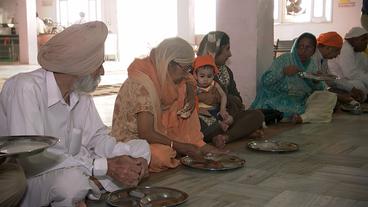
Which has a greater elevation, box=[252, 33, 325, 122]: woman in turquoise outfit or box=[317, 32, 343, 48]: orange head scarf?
box=[317, 32, 343, 48]: orange head scarf

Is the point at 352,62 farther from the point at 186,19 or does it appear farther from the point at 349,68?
the point at 186,19

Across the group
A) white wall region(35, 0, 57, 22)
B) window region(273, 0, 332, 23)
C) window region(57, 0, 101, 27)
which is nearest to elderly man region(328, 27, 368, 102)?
window region(273, 0, 332, 23)

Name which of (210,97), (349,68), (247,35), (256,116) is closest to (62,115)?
(210,97)

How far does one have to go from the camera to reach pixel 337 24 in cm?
1168

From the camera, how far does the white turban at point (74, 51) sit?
2.08 m

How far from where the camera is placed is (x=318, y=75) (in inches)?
193

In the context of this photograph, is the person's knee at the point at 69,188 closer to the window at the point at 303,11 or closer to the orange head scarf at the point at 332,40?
the orange head scarf at the point at 332,40

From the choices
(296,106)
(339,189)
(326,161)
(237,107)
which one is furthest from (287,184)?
(296,106)

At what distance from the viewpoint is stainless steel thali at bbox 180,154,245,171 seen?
116 inches

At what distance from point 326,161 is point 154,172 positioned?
122 centimetres

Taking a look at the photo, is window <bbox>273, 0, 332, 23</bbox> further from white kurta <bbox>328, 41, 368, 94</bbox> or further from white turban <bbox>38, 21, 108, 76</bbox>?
white turban <bbox>38, 21, 108, 76</bbox>

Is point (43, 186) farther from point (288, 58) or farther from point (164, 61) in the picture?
point (288, 58)

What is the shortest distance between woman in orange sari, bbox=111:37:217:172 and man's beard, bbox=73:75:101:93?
1.76 feet

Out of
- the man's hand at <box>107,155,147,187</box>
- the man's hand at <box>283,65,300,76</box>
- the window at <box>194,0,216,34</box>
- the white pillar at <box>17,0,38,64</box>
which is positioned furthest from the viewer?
the window at <box>194,0,216,34</box>
